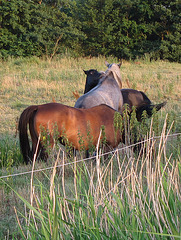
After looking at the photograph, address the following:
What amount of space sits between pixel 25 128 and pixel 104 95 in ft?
6.73

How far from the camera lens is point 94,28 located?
26547 millimetres

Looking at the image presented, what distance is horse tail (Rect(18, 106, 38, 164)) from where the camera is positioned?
13.4 ft

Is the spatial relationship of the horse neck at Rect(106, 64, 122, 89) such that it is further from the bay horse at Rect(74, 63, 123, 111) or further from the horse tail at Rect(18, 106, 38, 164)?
the horse tail at Rect(18, 106, 38, 164)

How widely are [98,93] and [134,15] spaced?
2265 cm

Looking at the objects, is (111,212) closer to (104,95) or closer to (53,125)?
(53,125)

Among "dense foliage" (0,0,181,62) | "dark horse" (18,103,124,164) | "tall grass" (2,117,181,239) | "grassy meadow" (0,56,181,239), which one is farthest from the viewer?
"dense foliage" (0,0,181,62)

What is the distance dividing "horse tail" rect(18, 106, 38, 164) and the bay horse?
139 centimetres

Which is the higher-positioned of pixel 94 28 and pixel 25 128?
pixel 94 28

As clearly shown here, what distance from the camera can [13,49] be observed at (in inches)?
867

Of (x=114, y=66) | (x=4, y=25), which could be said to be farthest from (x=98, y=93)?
(x=4, y=25)

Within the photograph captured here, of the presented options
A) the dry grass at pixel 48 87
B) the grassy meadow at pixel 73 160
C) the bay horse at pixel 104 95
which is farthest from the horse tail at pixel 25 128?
the dry grass at pixel 48 87

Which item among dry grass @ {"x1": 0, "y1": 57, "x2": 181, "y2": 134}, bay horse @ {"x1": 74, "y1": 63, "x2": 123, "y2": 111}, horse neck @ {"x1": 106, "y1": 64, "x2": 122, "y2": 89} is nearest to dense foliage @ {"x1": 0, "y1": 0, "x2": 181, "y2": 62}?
dry grass @ {"x1": 0, "y1": 57, "x2": 181, "y2": 134}

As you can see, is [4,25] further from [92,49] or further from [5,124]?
[5,124]

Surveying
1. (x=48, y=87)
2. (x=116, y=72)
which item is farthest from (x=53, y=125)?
(x=48, y=87)
